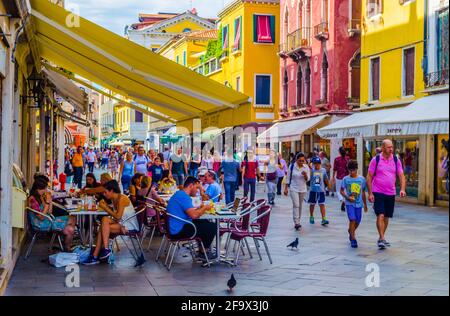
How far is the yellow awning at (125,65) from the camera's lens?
9.10m

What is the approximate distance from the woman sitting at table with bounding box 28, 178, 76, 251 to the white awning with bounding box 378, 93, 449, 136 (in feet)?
25.4

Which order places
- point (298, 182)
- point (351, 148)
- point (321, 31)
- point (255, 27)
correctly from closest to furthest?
point (298, 182) < point (351, 148) < point (321, 31) < point (255, 27)

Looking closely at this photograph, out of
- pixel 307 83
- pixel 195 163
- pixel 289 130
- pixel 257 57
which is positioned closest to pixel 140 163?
pixel 195 163

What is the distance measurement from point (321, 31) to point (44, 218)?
22.7 meters

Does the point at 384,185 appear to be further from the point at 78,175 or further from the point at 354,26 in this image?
the point at 354,26

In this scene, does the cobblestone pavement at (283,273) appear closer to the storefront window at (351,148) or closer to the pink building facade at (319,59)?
the storefront window at (351,148)

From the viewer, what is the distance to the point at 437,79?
64.8 feet

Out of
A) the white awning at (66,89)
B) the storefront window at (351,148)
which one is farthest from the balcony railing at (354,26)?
the white awning at (66,89)

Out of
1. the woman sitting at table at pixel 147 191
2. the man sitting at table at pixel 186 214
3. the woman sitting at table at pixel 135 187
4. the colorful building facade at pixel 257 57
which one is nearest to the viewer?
the man sitting at table at pixel 186 214

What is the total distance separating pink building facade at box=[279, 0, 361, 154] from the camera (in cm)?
2953

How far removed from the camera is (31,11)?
8.92 m

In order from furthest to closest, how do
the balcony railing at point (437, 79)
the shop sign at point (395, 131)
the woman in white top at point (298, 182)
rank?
the balcony railing at point (437, 79), the shop sign at point (395, 131), the woman in white top at point (298, 182)
